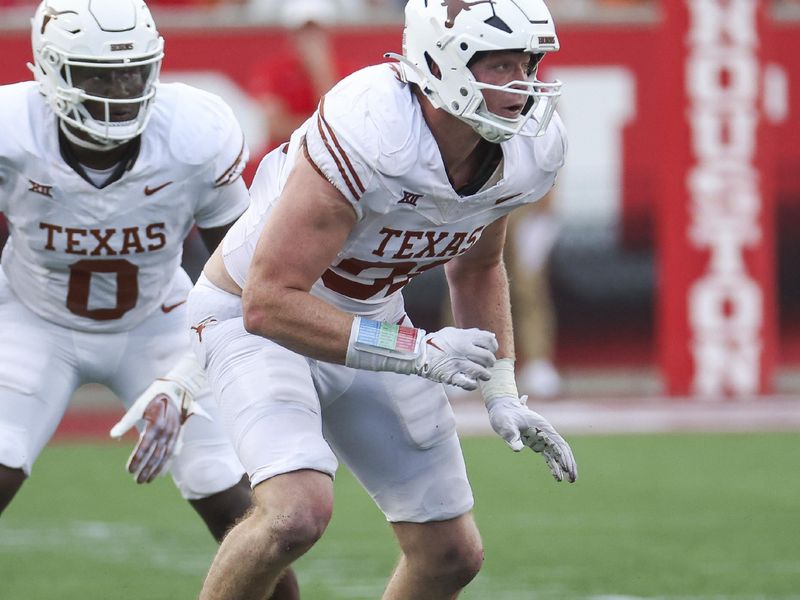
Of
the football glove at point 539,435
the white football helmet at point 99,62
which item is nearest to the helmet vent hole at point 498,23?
the football glove at point 539,435

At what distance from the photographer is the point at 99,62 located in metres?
4.43

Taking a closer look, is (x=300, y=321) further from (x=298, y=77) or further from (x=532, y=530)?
(x=298, y=77)

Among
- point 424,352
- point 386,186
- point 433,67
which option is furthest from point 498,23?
point 424,352

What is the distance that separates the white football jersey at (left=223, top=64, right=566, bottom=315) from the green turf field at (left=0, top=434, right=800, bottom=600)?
5.21ft

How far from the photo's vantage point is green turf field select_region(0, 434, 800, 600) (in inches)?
213

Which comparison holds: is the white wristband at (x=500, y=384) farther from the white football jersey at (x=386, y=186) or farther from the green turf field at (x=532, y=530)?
the green turf field at (x=532, y=530)

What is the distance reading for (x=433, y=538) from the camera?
4016mm

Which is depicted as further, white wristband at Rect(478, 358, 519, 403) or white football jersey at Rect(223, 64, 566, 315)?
white wristband at Rect(478, 358, 519, 403)

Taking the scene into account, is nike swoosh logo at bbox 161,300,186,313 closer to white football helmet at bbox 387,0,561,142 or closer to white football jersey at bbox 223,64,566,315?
white football jersey at bbox 223,64,566,315

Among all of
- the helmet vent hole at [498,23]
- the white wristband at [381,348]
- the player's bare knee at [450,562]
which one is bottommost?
the player's bare knee at [450,562]

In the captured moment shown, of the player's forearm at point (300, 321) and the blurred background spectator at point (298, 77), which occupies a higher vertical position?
the player's forearm at point (300, 321)

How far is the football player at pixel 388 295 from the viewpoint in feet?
11.9

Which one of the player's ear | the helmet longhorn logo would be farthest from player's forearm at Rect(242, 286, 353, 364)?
the helmet longhorn logo

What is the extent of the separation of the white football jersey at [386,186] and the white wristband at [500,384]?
1.00 ft
